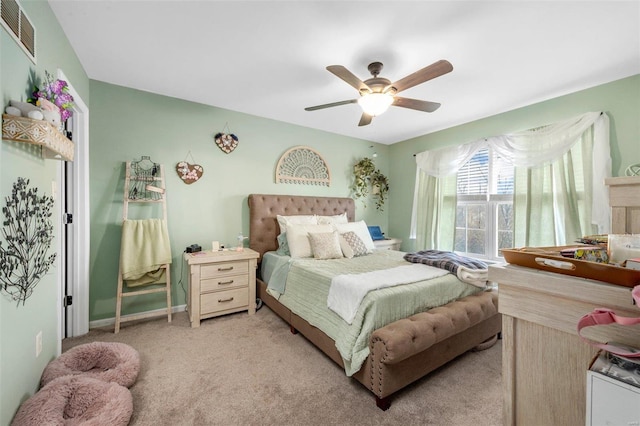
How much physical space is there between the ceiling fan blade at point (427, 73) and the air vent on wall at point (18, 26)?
88.0 inches

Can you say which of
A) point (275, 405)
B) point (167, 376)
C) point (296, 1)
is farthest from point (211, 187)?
point (275, 405)

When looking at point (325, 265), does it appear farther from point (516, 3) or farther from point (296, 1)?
point (516, 3)

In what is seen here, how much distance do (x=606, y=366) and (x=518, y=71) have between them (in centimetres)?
275

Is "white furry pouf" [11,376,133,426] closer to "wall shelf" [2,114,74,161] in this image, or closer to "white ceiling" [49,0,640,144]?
"wall shelf" [2,114,74,161]

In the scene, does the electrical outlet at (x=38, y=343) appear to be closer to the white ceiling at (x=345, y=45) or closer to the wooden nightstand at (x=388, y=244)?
the white ceiling at (x=345, y=45)

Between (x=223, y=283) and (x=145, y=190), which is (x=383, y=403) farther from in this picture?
(x=145, y=190)

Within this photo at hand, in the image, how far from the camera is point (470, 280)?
2221 mm

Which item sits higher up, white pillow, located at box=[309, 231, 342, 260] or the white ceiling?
the white ceiling

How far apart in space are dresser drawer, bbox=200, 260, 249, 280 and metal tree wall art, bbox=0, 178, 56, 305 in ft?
3.96

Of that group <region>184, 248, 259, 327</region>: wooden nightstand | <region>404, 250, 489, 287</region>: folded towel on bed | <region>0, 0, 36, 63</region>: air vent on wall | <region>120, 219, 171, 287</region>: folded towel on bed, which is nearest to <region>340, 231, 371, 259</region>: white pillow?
<region>404, 250, 489, 287</region>: folded towel on bed

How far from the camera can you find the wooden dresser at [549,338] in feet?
1.86

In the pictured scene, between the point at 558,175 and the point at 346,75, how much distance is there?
268 centimetres

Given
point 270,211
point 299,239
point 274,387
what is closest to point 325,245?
point 299,239

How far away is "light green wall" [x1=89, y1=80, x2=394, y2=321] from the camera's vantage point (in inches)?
104
